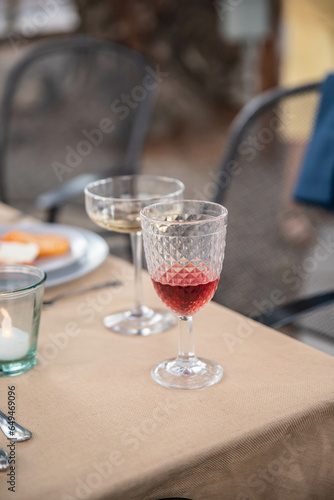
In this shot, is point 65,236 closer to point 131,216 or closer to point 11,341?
point 131,216

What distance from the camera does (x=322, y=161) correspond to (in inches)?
48.9

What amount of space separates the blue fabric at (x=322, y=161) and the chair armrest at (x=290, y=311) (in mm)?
304

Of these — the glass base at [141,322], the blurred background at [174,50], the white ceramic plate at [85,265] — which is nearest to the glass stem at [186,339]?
the glass base at [141,322]

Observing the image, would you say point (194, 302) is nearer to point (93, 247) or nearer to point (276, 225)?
point (93, 247)

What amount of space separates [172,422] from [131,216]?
281mm

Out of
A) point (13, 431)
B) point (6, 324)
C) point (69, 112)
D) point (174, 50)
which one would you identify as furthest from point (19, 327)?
point (174, 50)

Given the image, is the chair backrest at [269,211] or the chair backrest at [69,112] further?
the chair backrest at [69,112]

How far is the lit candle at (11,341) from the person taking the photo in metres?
0.65

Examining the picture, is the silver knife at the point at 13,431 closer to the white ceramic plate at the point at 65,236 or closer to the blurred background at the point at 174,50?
the white ceramic plate at the point at 65,236

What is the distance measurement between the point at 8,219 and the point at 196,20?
13.8 feet

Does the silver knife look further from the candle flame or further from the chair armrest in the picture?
the chair armrest

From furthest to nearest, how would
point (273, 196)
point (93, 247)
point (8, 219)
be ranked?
1. point (273, 196)
2. point (8, 219)
3. point (93, 247)

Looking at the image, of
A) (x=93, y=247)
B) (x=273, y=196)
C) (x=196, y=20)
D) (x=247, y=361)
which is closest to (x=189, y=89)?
(x=196, y=20)

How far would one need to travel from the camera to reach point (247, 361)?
0.67m
